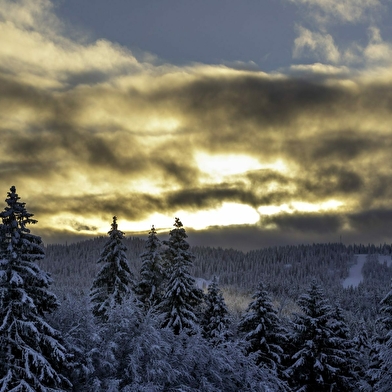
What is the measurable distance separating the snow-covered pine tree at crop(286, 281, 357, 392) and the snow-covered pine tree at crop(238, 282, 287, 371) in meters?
1.30

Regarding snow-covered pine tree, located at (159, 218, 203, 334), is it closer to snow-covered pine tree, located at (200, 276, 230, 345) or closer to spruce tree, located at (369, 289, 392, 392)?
snow-covered pine tree, located at (200, 276, 230, 345)

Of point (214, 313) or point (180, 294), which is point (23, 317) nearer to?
point (180, 294)

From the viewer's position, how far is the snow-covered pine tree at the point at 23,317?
51.1 ft

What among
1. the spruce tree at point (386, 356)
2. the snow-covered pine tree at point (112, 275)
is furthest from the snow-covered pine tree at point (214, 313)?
the spruce tree at point (386, 356)

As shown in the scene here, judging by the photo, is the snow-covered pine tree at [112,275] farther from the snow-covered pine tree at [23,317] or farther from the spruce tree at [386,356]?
the spruce tree at [386,356]

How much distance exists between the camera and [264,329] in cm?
3334

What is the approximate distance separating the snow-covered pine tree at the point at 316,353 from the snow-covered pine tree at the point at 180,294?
7950mm

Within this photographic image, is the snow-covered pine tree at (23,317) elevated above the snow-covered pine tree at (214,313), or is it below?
above

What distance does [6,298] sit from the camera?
16.1 metres

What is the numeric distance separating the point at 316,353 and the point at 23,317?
2272 cm

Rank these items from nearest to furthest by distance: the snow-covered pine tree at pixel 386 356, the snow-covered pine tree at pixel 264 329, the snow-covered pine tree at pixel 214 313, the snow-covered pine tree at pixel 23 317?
the snow-covered pine tree at pixel 23 317, the snow-covered pine tree at pixel 386 356, the snow-covered pine tree at pixel 264 329, the snow-covered pine tree at pixel 214 313

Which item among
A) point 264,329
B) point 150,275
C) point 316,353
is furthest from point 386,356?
point 150,275

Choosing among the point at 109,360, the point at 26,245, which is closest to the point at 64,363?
the point at 109,360

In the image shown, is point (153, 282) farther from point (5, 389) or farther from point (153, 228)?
point (5, 389)
